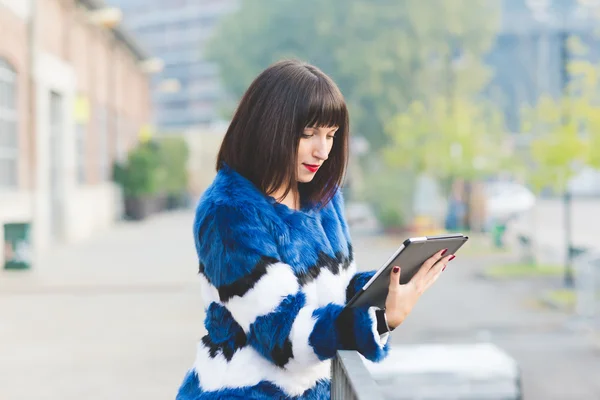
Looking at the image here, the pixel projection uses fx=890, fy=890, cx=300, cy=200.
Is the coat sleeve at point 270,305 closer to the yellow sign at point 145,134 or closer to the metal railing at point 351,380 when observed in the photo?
the metal railing at point 351,380

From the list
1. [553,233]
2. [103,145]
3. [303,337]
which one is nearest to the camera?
[303,337]

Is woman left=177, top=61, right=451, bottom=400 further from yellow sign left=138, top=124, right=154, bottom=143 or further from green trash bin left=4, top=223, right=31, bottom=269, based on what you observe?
yellow sign left=138, top=124, right=154, bottom=143

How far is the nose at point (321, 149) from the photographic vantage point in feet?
7.56

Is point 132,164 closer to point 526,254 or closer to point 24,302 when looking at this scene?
point 526,254

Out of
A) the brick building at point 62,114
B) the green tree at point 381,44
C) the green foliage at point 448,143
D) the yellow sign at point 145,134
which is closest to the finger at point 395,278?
the brick building at point 62,114

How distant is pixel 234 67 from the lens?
4519 cm

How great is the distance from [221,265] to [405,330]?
1003 centimetres

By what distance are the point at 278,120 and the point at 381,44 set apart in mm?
36741

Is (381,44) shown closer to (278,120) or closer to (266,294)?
(278,120)

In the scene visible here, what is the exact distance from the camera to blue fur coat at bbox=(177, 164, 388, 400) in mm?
2143

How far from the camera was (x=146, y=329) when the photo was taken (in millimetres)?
11352

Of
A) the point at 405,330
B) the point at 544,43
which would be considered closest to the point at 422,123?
the point at 405,330

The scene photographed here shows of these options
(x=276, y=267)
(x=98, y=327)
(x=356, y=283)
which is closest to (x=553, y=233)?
(x=98, y=327)

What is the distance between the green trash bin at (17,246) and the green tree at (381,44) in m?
23.1
